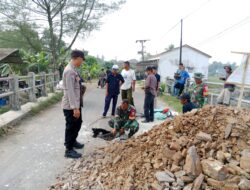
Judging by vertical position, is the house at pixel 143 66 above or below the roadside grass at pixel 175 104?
above

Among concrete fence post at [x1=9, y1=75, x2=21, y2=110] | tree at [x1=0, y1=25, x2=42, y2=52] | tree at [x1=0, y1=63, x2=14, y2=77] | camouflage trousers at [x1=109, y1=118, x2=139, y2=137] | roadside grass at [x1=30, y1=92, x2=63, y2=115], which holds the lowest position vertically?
roadside grass at [x1=30, y1=92, x2=63, y2=115]

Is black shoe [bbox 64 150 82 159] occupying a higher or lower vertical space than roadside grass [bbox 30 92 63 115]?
lower

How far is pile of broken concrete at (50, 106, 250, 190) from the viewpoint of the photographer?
2906mm

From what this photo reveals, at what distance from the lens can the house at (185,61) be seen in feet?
109

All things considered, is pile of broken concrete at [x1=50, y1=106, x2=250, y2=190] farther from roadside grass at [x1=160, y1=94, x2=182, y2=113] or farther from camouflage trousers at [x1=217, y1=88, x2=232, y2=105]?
roadside grass at [x1=160, y1=94, x2=182, y2=113]

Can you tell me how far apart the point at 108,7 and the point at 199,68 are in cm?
2120

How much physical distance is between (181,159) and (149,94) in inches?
163

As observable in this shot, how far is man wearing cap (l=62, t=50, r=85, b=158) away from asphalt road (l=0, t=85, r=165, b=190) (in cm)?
33

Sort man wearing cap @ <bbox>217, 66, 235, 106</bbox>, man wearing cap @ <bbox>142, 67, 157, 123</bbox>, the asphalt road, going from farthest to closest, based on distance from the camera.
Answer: man wearing cap @ <bbox>142, 67, 157, 123</bbox>
man wearing cap @ <bbox>217, 66, 235, 106</bbox>
the asphalt road

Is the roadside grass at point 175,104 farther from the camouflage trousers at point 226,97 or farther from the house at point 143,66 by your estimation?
the house at point 143,66

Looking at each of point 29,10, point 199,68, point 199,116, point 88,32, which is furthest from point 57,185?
point 199,68

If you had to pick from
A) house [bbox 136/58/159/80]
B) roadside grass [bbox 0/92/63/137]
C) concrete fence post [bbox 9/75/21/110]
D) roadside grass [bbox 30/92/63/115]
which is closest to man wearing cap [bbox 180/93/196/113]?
roadside grass [bbox 0/92/63/137]

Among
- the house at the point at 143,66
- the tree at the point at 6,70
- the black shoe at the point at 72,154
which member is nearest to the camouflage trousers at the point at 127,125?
the black shoe at the point at 72,154

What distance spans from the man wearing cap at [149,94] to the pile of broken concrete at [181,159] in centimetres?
299
